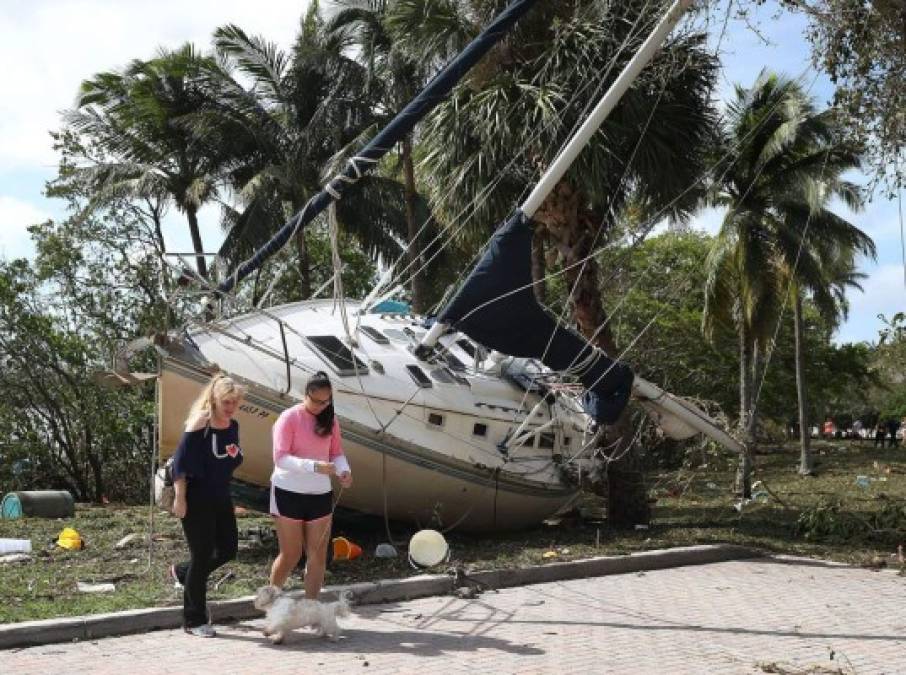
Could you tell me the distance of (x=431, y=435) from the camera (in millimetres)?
11844

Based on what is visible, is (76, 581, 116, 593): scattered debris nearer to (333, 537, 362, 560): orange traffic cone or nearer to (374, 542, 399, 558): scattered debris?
(333, 537, 362, 560): orange traffic cone

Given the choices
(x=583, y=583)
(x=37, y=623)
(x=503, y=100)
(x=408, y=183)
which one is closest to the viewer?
(x=37, y=623)

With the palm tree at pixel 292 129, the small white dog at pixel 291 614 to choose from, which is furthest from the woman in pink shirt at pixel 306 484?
the palm tree at pixel 292 129

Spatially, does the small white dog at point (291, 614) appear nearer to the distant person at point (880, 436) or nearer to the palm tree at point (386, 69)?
the palm tree at point (386, 69)

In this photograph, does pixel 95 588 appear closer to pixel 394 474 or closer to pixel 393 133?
pixel 394 474

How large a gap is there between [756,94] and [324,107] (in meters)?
10.1

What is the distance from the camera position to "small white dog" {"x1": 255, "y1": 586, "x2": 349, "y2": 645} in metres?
7.22

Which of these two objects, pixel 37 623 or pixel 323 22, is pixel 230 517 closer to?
pixel 37 623

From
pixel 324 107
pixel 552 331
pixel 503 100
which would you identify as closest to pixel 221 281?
pixel 552 331

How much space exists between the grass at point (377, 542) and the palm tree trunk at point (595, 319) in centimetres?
39

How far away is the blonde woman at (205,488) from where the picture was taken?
24.1 ft

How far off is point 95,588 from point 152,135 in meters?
20.7

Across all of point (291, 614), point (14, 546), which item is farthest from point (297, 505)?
point (14, 546)

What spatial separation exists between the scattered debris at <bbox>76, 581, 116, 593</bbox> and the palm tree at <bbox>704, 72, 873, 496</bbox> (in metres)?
18.3
